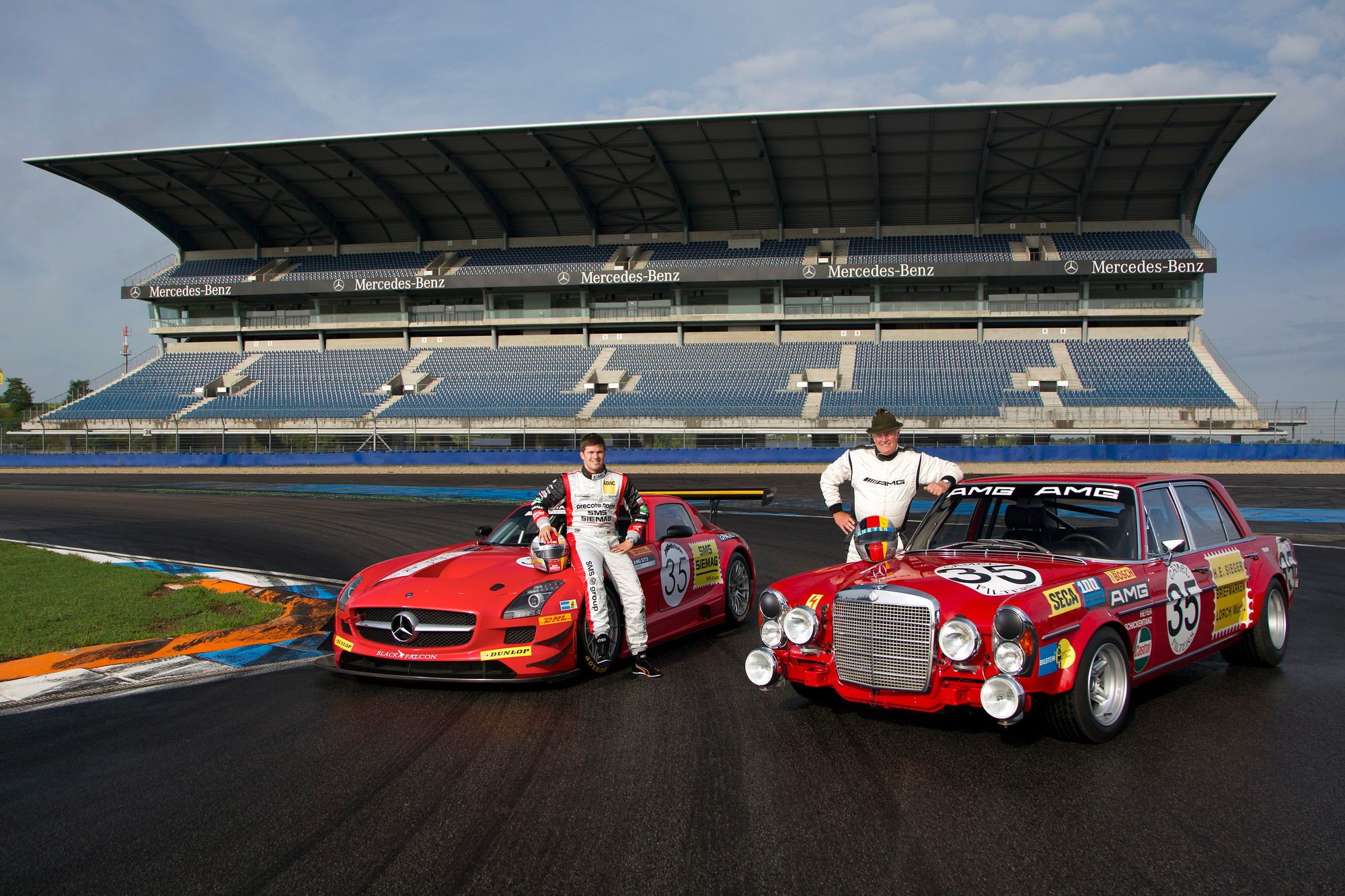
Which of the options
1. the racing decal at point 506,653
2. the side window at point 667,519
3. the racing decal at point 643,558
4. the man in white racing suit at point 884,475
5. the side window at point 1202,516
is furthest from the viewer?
the side window at point 667,519

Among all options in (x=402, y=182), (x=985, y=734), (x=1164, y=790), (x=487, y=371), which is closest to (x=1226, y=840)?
(x=1164, y=790)

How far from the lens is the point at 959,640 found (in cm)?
416

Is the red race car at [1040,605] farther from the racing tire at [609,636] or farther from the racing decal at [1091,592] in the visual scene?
the racing tire at [609,636]

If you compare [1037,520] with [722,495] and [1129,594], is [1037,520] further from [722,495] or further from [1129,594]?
[722,495]

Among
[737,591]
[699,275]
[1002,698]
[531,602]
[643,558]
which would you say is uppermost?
[699,275]

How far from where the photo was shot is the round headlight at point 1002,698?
3.93 metres

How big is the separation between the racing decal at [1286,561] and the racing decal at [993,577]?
258cm

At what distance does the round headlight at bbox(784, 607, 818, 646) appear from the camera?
4.67m

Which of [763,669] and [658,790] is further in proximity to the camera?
[763,669]

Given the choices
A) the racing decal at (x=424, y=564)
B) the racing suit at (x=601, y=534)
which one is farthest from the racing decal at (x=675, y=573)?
the racing decal at (x=424, y=564)

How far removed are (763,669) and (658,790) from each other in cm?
102

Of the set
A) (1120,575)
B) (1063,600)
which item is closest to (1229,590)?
(1120,575)

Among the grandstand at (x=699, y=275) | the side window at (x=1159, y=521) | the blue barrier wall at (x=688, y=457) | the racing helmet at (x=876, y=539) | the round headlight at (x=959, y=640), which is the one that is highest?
the grandstand at (x=699, y=275)

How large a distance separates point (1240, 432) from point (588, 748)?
35113 millimetres
